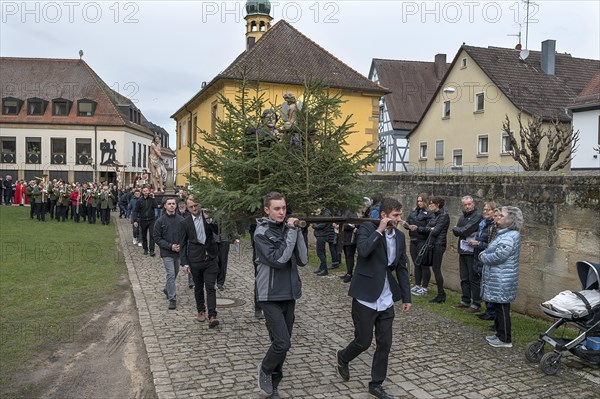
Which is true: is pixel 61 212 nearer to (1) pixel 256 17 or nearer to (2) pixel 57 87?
(1) pixel 256 17

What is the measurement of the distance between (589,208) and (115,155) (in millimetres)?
52481

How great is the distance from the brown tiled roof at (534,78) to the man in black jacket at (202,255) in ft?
84.3

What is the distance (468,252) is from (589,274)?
2.65 m

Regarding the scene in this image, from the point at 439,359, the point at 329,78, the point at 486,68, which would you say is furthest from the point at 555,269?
the point at 486,68

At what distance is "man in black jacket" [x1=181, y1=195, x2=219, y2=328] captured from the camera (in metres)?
8.33

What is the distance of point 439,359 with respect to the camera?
681cm

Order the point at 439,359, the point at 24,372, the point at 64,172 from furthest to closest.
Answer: the point at 64,172 < the point at 439,359 < the point at 24,372

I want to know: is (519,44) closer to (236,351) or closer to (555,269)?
(555,269)

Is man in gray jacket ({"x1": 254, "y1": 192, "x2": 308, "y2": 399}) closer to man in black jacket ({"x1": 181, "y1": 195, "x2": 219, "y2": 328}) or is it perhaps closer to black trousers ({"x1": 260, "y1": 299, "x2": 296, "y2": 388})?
black trousers ({"x1": 260, "y1": 299, "x2": 296, "y2": 388})

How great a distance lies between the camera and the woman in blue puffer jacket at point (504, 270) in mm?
7098

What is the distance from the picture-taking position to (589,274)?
6590 mm

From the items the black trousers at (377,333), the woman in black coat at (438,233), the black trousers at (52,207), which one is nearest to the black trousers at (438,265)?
the woman in black coat at (438,233)

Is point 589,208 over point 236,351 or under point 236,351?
over

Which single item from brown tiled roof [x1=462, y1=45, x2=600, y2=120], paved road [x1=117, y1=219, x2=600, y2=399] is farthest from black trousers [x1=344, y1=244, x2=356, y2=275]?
brown tiled roof [x1=462, y1=45, x2=600, y2=120]
